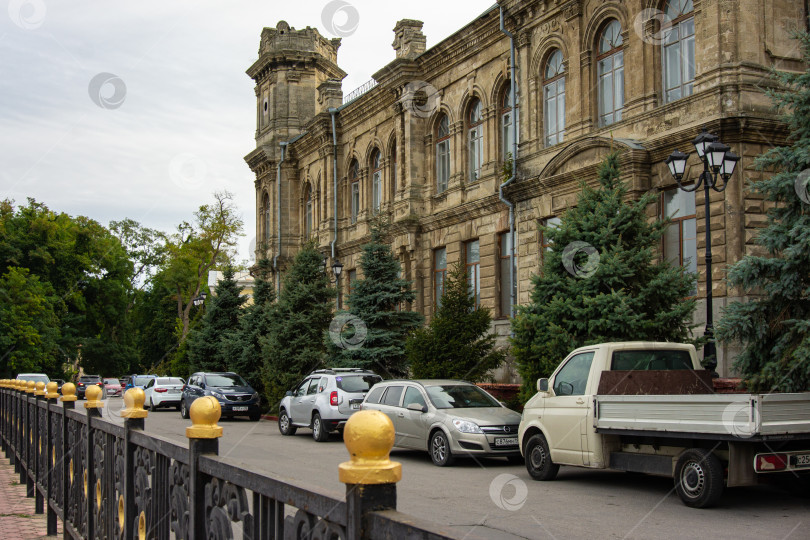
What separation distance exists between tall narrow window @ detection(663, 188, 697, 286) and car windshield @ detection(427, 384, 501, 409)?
693 cm

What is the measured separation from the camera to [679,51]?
21.1 m

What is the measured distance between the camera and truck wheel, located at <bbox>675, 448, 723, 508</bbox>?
31.0 ft

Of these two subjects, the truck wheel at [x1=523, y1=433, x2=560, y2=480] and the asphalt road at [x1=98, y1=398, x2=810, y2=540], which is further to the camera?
the truck wheel at [x1=523, y1=433, x2=560, y2=480]

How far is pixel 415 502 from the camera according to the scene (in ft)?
34.3

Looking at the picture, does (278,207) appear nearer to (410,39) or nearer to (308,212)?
(308,212)

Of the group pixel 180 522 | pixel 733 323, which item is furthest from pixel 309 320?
pixel 180 522

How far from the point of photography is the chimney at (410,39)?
110 ft

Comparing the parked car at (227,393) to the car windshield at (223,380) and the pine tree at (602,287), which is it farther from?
the pine tree at (602,287)

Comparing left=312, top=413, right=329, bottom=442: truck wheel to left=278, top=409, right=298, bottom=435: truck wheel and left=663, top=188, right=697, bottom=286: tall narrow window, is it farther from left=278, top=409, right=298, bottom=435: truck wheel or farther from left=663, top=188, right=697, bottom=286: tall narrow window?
left=663, top=188, right=697, bottom=286: tall narrow window

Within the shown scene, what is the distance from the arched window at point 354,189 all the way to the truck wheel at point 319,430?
20.3 meters

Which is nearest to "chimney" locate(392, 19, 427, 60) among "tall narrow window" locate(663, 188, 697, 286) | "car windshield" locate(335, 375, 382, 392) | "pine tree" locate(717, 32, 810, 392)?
"tall narrow window" locate(663, 188, 697, 286)

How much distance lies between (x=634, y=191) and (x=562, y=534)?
14.3 m

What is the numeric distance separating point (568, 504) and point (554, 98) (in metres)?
17.7

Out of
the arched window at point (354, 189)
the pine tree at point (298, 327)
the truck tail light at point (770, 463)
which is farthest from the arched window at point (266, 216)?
the truck tail light at point (770, 463)
